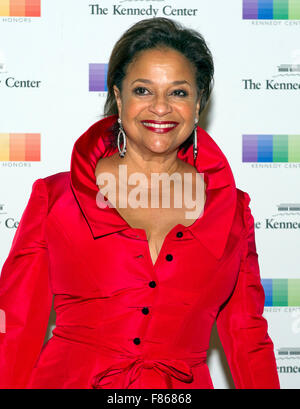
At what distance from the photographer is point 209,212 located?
174 centimetres

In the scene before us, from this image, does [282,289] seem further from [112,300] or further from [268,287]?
[112,300]

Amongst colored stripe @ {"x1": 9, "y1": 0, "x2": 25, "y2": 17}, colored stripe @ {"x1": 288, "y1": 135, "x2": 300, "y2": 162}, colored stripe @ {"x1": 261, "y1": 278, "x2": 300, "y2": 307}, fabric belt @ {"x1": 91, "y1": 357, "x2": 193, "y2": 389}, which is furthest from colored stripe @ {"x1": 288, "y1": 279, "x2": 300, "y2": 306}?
colored stripe @ {"x1": 9, "y1": 0, "x2": 25, "y2": 17}

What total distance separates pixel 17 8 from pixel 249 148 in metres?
0.91

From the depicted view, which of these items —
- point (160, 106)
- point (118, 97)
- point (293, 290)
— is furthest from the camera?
point (293, 290)

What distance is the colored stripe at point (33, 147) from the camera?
7.45ft

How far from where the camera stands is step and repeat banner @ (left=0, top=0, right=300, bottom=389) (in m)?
2.26

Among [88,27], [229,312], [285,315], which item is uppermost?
[88,27]

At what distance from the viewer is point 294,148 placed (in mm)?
2350

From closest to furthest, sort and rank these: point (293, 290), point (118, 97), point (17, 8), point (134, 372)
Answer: point (134, 372) → point (118, 97) → point (17, 8) → point (293, 290)

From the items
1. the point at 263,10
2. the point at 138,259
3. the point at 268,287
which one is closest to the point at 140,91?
the point at 138,259

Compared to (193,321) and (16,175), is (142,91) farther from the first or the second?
(16,175)
